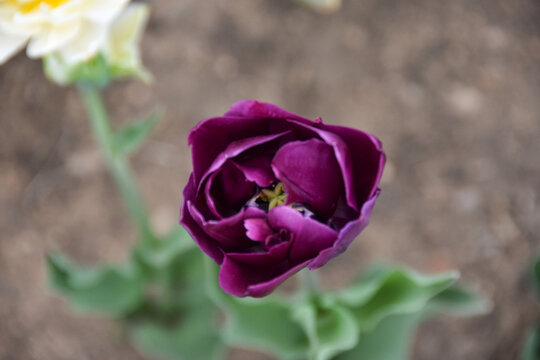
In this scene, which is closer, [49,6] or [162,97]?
[49,6]

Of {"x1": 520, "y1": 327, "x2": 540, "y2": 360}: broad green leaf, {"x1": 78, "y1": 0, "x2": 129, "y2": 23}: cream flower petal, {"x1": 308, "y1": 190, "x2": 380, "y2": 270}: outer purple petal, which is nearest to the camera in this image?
{"x1": 308, "y1": 190, "x2": 380, "y2": 270}: outer purple petal

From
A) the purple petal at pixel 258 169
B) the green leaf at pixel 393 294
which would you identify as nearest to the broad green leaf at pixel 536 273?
the green leaf at pixel 393 294

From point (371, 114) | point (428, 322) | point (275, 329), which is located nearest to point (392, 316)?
point (275, 329)

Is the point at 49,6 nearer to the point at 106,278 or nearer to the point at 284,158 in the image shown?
the point at 284,158

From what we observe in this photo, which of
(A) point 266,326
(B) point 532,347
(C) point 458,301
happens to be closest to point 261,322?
(A) point 266,326

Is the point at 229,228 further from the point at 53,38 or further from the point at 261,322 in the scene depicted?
the point at 261,322

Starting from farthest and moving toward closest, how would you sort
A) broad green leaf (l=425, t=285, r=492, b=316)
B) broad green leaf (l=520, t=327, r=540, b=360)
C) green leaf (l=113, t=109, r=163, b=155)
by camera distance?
1. broad green leaf (l=520, t=327, r=540, b=360)
2. broad green leaf (l=425, t=285, r=492, b=316)
3. green leaf (l=113, t=109, r=163, b=155)

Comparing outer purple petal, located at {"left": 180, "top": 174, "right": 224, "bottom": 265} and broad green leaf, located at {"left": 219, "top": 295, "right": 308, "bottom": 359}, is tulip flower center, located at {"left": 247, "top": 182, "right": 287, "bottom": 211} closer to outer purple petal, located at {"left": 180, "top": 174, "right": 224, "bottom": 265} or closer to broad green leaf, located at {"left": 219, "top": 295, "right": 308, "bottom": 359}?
outer purple petal, located at {"left": 180, "top": 174, "right": 224, "bottom": 265}

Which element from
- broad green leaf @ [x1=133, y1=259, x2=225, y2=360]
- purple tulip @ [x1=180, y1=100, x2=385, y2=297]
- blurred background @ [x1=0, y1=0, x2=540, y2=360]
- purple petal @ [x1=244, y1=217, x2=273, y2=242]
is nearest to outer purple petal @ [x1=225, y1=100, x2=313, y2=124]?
purple tulip @ [x1=180, y1=100, x2=385, y2=297]
